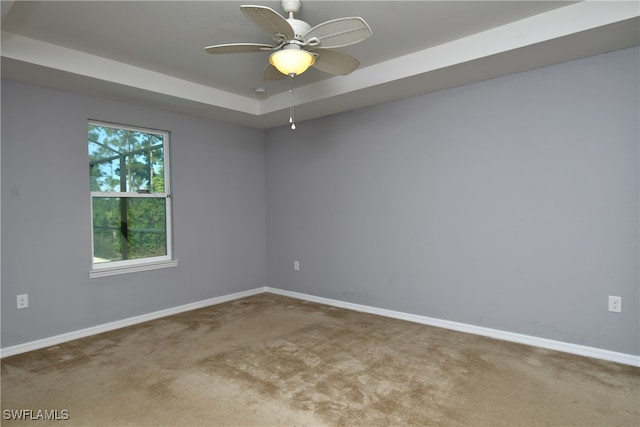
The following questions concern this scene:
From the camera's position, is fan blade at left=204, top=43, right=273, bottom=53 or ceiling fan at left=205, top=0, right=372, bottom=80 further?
fan blade at left=204, top=43, right=273, bottom=53

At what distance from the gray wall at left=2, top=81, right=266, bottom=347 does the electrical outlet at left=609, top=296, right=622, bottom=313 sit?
3923mm

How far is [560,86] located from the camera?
9.73ft

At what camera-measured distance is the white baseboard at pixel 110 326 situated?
10.2ft

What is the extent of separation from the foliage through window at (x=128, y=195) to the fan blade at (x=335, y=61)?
2.47 m

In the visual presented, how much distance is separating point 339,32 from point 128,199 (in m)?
2.99

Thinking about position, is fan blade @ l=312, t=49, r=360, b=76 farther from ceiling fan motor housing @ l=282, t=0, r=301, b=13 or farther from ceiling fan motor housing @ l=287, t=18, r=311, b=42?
ceiling fan motor housing @ l=282, t=0, r=301, b=13

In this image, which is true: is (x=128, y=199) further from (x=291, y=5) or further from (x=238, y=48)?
(x=291, y=5)

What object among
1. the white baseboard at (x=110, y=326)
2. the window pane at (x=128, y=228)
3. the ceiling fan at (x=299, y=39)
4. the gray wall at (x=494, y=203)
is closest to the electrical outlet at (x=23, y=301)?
the white baseboard at (x=110, y=326)

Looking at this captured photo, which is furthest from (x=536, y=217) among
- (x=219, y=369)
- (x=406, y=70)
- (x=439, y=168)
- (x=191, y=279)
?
(x=191, y=279)

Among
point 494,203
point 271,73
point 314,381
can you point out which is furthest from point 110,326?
point 494,203

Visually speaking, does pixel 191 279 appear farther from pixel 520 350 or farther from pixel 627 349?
pixel 627 349

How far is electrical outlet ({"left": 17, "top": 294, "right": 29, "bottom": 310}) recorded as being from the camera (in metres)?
3.13

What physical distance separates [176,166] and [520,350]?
387 cm

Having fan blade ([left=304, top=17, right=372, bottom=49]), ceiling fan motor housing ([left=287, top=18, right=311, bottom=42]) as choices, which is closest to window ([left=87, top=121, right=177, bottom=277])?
ceiling fan motor housing ([left=287, top=18, right=311, bottom=42])
